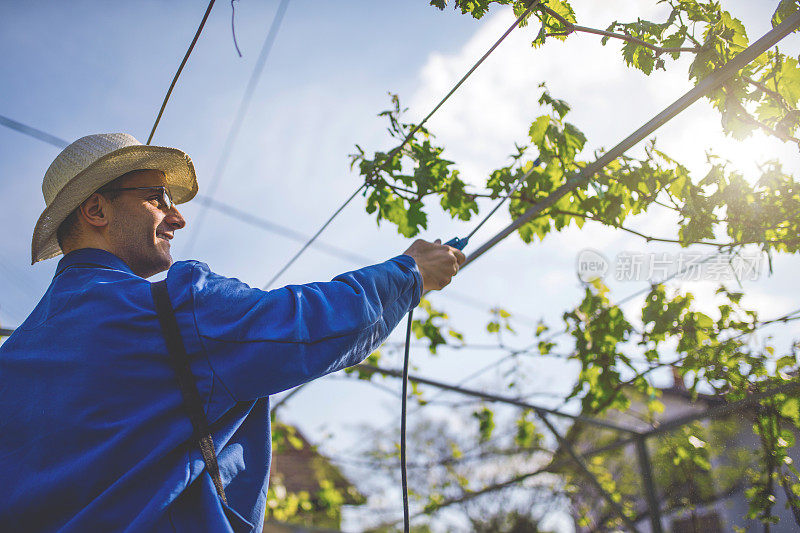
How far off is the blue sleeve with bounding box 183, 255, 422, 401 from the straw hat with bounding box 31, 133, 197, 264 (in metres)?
0.54

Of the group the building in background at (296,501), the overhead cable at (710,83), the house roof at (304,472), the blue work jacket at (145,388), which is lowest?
the blue work jacket at (145,388)

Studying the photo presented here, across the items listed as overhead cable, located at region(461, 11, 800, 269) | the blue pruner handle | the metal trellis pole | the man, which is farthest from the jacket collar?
the metal trellis pole

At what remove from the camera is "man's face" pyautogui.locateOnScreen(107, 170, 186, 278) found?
1.55 metres

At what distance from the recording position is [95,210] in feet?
5.22

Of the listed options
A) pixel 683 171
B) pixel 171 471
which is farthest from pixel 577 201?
pixel 171 471

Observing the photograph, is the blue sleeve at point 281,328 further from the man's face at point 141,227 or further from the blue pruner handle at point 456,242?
the blue pruner handle at point 456,242

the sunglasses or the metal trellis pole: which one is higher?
the sunglasses

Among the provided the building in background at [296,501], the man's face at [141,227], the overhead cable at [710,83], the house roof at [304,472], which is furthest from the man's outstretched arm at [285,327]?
the house roof at [304,472]

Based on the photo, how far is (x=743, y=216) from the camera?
8.58ft

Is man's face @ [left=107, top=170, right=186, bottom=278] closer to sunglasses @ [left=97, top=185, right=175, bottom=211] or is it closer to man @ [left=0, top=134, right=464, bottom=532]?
sunglasses @ [left=97, top=185, right=175, bottom=211]

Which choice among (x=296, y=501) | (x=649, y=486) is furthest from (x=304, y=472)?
(x=649, y=486)

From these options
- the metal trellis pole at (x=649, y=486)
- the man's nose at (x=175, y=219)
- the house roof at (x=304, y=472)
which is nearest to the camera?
the man's nose at (x=175, y=219)

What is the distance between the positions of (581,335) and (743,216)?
61.8 inches

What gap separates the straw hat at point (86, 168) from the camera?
159 centimetres
